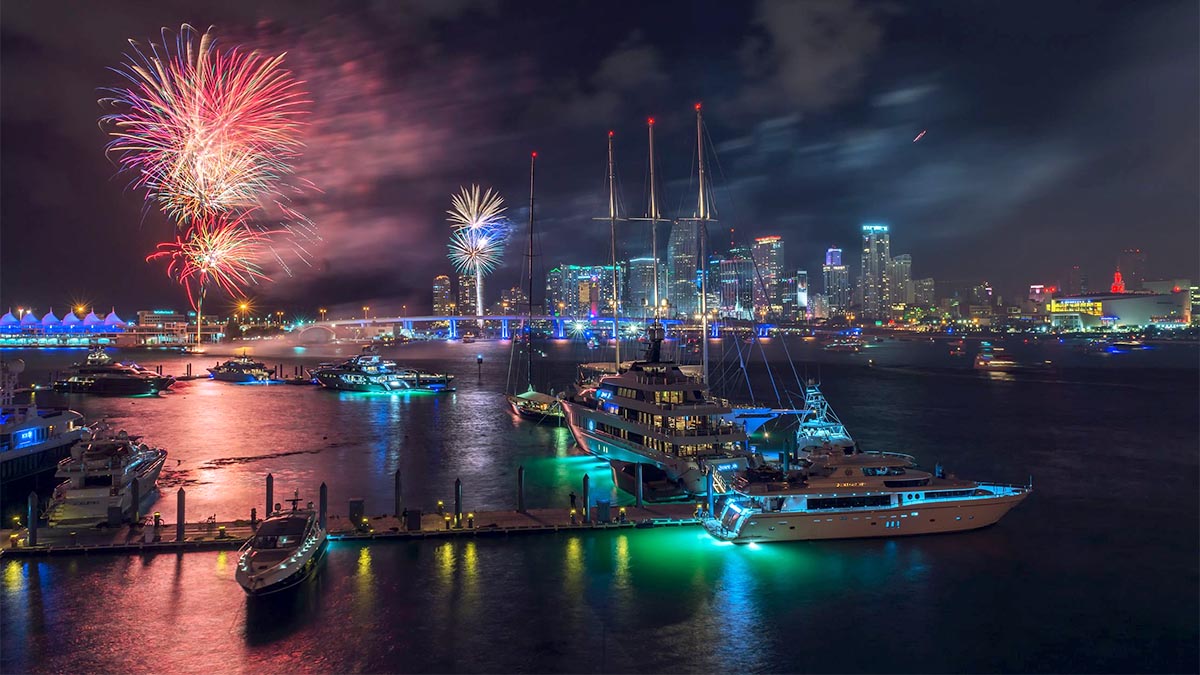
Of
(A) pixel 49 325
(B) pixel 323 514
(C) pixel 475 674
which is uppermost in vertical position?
(A) pixel 49 325

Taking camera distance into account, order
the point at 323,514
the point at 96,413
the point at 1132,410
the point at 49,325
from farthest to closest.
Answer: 1. the point at 49,325
2. the point at 1132,410
3. the point at 96,413
4. the point at 323,514

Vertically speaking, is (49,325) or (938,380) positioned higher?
(49,325)

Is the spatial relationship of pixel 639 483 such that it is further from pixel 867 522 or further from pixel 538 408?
pixel 538 408

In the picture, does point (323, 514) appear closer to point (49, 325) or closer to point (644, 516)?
point (644, 516)

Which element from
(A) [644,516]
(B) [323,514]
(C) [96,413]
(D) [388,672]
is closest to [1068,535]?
(A) [644,516]

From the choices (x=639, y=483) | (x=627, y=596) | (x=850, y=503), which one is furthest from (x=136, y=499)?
(x=850, y=503)

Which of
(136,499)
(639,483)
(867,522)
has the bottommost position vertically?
(867,522)

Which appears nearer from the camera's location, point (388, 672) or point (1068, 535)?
point (388, 672)
